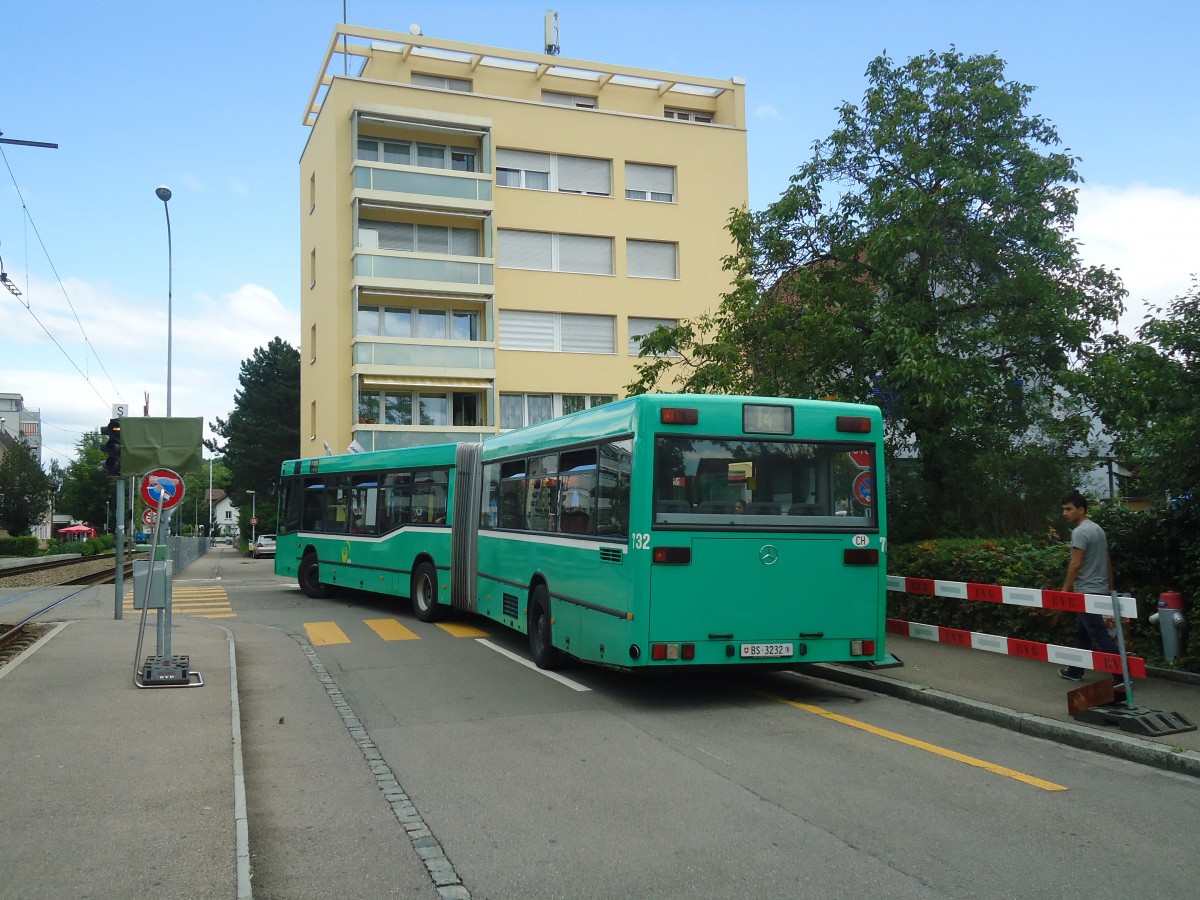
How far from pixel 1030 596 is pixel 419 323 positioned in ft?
92.5

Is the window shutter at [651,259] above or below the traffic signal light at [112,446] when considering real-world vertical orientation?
above

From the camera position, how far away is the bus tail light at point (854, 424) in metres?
9.80

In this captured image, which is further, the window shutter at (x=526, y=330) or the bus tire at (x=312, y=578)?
the window shutter at (x=526, y=330)

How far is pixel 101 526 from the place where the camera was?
10044cm

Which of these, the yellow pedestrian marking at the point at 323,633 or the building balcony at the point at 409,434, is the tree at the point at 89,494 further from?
the yellow pedestrian marking at the point at 323,633

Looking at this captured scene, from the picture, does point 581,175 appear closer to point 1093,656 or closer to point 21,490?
point 1093,656

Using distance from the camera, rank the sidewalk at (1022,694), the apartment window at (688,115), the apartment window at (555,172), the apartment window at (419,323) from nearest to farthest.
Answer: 1. the sidewalk at (1022,694)
2. the apartment window at (419,323)
3. the apartment window at (555,172)
4. the apartment window at (688,115)

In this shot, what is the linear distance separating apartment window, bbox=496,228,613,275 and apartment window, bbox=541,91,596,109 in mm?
5324

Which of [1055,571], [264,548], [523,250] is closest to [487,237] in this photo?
[523,250]

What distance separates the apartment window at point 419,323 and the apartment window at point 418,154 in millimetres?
4748

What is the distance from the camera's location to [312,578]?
21609 mm

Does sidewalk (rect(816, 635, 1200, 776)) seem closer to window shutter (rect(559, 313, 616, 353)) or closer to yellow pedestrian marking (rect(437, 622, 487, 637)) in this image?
Answer: yellow pedestrian marking (rect(437, 622, 487, 637))

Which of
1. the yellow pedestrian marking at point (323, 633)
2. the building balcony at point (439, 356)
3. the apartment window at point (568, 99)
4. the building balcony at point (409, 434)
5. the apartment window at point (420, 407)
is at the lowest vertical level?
the yellow pedestrian marking at point (323, 633)

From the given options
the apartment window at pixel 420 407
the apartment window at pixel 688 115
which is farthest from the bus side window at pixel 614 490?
the apartment window at pixel 688 115
